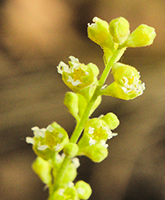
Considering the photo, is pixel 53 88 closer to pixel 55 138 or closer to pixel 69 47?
pixel 69 47

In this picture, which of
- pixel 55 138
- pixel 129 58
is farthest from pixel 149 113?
pixel 55 138

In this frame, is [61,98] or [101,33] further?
[61,98]

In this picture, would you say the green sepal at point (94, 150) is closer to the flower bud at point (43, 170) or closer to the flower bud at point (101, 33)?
the flower bud at point (43, 170)

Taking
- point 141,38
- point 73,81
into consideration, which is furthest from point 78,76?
point 141,38

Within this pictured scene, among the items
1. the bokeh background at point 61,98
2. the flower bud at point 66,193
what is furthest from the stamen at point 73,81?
the bokeh background at point 61,98

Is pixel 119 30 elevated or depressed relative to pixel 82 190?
elevated

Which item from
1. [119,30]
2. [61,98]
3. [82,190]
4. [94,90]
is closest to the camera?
[119,30]

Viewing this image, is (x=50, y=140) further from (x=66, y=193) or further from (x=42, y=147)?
(x=66, y=193)
